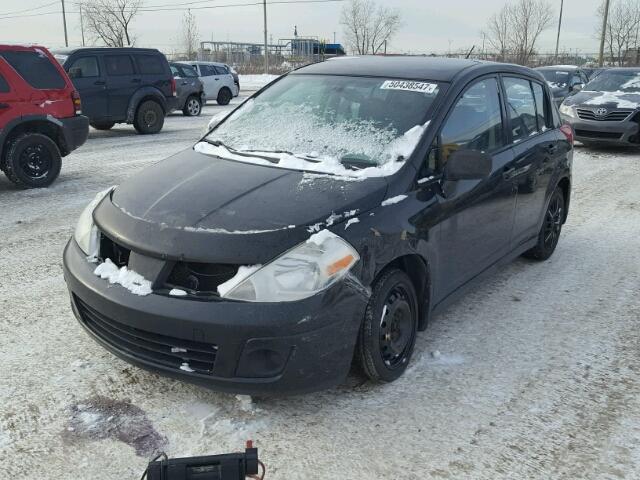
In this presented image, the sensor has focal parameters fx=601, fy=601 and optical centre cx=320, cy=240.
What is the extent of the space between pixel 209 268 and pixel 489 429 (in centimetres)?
152

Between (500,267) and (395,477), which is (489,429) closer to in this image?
(395,477)

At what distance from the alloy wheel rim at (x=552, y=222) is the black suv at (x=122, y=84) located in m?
9.86

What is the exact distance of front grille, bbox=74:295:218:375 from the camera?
8.71 ft

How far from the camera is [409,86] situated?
148 inches

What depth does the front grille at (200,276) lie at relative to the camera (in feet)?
8.79

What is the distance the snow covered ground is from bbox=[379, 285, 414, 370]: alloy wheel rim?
15cm

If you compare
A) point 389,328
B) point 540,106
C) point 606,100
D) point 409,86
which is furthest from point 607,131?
point 389,328

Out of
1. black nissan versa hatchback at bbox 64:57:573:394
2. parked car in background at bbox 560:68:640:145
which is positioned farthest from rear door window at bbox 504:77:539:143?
parked car in background at bbox 560:68:640:145

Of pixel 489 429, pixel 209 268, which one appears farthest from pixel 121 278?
pixel 489 429

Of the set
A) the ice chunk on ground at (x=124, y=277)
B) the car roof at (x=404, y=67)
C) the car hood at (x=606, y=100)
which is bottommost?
the ice chunk on ground at (x=124, y=277)

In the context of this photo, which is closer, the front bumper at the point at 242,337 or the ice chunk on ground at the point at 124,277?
the front bumper at the point at 242,337

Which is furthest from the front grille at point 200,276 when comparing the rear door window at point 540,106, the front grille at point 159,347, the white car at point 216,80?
the white car at point 216,80

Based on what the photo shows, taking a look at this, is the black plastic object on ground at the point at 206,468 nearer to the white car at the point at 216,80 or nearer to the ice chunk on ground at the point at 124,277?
the ice chunk on ground at the point at 124,277

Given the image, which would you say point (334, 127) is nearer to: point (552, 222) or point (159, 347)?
point (159, 347)
